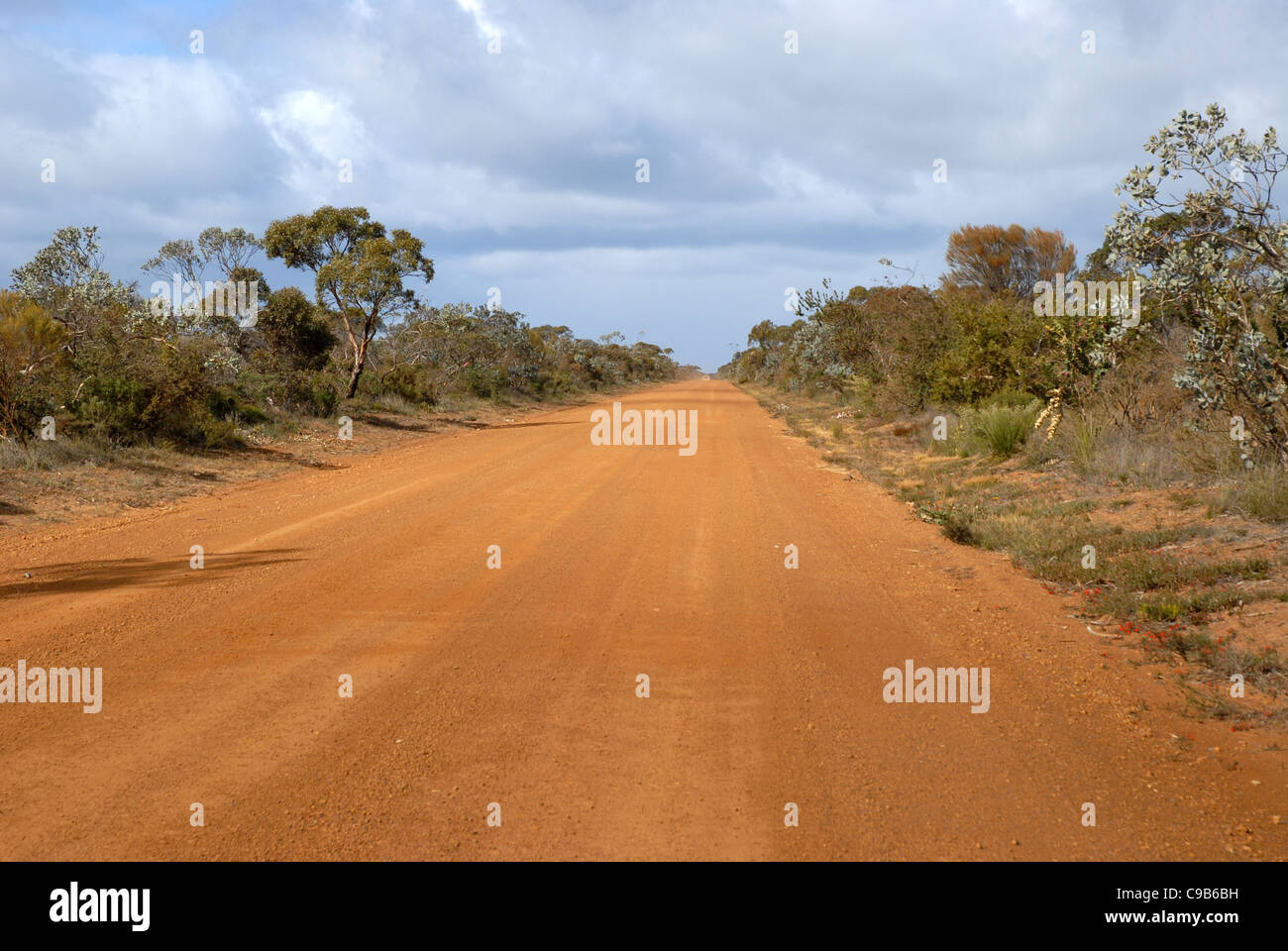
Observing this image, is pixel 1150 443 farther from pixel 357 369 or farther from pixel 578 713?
pixel 357 369

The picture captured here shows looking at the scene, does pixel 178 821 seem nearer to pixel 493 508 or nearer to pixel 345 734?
pixel 345 734

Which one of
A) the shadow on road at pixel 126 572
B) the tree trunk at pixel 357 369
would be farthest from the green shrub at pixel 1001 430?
the tree trunk at pixel 357 369

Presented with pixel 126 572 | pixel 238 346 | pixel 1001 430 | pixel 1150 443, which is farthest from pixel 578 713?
pixel 238 346

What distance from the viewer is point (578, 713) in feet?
15.9

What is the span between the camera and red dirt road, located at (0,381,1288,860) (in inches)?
143

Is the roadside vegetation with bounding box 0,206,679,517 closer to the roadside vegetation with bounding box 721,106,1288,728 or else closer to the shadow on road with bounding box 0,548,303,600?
the shadow on road with bounding box 0,548,303,600

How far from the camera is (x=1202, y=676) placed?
554 cm

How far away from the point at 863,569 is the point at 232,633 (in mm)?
5233

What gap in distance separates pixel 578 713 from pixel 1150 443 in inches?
394

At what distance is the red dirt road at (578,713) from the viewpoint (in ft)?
11.9

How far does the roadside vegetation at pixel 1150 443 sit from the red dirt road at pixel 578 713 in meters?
0.64
